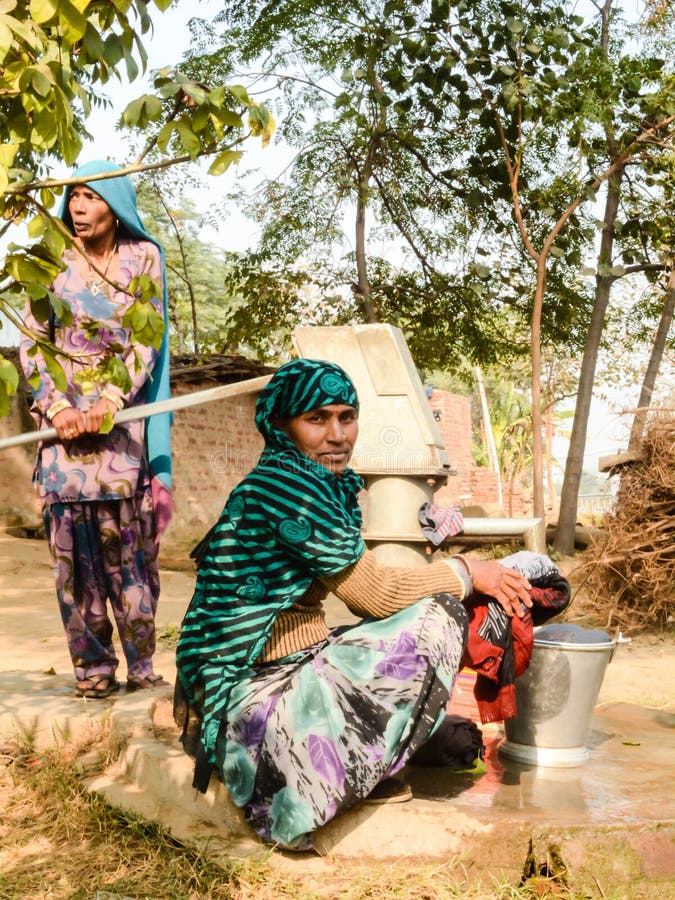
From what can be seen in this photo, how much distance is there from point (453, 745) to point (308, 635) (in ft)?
2.19

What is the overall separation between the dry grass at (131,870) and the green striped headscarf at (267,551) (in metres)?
0.30

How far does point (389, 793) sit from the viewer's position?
2.44 m

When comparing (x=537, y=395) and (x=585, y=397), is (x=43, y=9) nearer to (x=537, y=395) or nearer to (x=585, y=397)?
(x=537, y=395)

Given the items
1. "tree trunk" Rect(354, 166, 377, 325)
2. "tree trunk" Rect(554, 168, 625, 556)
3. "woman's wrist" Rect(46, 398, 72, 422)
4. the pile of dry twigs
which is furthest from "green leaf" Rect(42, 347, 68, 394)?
"tree trunk" Rect(354, 166, 377, 325)

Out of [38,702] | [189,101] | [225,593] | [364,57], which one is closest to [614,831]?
[225,593]

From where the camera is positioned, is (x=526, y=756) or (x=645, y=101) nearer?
(x=526, y=756)

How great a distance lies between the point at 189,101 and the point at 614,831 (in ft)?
6.24

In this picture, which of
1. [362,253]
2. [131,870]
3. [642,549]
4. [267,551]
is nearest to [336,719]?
[267,551]

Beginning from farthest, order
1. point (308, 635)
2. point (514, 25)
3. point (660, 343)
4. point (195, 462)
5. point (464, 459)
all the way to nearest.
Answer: point (464, 459), point (195, 462), point (660, 343), point (514, 25), point (308, 635)

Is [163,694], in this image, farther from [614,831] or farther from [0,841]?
[614,831]

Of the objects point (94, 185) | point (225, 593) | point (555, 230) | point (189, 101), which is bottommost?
point (225, 593)

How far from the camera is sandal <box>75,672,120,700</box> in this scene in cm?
361

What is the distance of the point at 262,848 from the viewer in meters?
2.40

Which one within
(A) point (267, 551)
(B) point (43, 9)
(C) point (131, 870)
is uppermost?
(B) point (43, 9)
